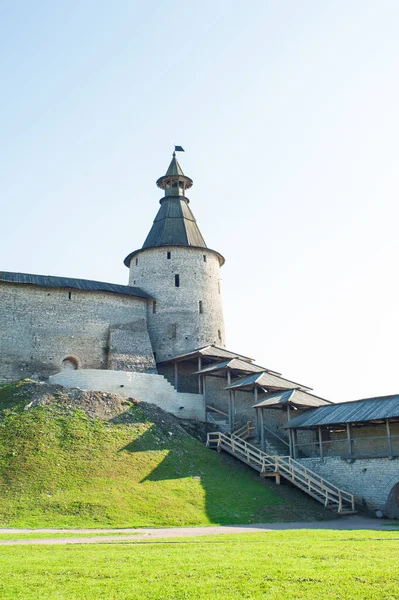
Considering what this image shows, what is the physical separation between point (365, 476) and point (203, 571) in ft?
54.1

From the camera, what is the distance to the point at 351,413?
2630 cm

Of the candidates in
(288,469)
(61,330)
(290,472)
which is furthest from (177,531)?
(61,330)

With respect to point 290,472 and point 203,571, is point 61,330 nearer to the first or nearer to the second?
point 290,472

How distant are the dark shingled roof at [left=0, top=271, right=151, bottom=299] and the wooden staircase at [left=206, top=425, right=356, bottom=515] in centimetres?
1333

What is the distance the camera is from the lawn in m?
8.81

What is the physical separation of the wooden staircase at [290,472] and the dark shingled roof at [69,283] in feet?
43.7

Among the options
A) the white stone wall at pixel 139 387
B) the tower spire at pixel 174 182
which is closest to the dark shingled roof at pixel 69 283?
the white stone wall at pixel 139 387

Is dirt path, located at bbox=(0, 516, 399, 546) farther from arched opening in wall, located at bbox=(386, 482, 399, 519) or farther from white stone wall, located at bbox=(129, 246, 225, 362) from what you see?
white stone wall, located at bbox=(129, 246, 225, 362)

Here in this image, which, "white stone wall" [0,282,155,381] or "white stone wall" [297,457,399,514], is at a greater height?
"white stone wall" [0,282,155,381]

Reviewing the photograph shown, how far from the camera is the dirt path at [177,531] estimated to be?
15055 millimetres

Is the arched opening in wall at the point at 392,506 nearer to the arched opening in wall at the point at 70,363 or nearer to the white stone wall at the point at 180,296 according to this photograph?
the white stone wall at the point at 180,296

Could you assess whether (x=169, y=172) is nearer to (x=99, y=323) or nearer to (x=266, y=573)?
(x=99, y=323)

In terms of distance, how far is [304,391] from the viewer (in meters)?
30.5

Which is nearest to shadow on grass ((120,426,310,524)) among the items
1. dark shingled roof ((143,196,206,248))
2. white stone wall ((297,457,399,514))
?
white stone wall ((297,457,399,514))
